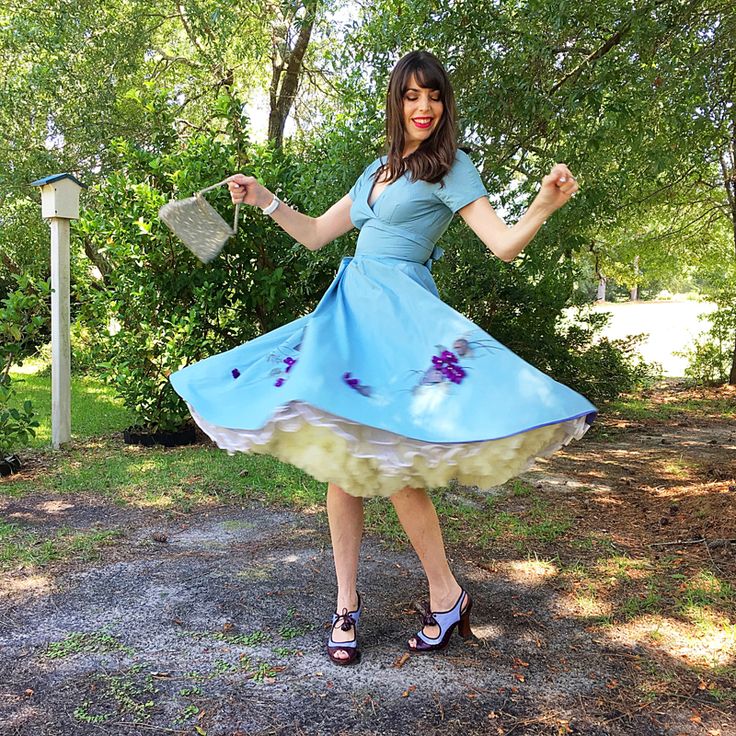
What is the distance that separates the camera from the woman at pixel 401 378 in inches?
74.8

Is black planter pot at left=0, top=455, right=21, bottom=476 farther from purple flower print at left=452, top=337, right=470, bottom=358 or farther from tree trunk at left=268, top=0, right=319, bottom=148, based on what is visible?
tree trunk at left=268, top=0, right=319, bottom=148

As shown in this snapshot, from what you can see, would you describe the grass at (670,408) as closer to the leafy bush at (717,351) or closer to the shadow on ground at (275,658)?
the leafy bush at (717,351)

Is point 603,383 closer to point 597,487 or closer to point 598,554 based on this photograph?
point 597,487

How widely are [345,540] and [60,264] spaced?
167 inches

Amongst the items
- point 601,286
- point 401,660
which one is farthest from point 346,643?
point 601,286

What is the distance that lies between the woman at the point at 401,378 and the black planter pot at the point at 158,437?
374cm

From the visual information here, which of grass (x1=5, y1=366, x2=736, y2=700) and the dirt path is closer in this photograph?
the dirt path

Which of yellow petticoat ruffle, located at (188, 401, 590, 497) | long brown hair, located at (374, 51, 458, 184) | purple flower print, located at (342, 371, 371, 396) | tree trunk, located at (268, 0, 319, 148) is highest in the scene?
tree trunk, located at (268, 0, 319, 148)

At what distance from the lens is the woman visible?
1900 mm

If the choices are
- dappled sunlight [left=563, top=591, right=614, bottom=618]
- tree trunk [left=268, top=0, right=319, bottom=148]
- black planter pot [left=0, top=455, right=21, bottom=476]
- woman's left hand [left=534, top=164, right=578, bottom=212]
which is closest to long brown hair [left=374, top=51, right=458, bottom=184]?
woman's left hand [left=534, top=164, right=578, bottom=212]

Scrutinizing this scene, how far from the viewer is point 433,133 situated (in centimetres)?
233

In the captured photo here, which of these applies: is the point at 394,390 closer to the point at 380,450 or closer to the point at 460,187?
the point at 380,450

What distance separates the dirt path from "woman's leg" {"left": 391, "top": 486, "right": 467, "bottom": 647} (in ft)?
0.54

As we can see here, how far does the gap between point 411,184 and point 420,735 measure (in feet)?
5.16
